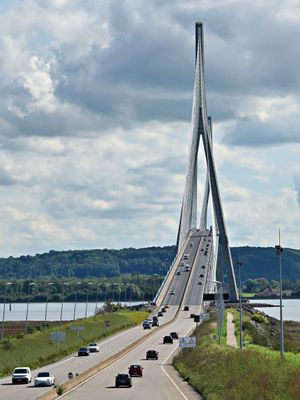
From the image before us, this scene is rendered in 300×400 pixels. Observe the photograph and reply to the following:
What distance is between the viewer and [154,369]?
3356 inches

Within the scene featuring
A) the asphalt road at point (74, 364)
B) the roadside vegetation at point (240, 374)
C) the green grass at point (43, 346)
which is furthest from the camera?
the green grass at point (43, 346)

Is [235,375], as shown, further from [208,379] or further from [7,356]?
[7,356]

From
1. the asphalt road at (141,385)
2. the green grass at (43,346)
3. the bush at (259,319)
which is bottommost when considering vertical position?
the asphalt road at (141,385)

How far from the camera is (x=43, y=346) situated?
352 feet

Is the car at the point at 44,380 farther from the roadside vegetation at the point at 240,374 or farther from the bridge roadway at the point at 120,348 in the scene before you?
the roadside vegetation at the point at 240,374

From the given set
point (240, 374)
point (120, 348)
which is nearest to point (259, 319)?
point (120, 348)

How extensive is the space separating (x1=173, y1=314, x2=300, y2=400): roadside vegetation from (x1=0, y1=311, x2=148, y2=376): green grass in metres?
13.5

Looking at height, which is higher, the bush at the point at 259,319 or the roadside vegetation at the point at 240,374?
the bush at the point at 259,319

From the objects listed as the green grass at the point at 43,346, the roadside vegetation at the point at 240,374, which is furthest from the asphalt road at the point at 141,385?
the green grass at the point at 43,346

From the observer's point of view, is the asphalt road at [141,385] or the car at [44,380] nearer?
the asphalt road at [141,385]

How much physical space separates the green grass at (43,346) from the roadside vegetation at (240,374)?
1351cm

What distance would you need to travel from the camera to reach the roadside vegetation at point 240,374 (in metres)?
43.3

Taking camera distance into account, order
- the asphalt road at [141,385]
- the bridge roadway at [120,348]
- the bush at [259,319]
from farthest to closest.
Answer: the bush at [259,319]
the bridge roadway at [120,348]
the asphalt road at [141,385]

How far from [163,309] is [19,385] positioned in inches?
4443
